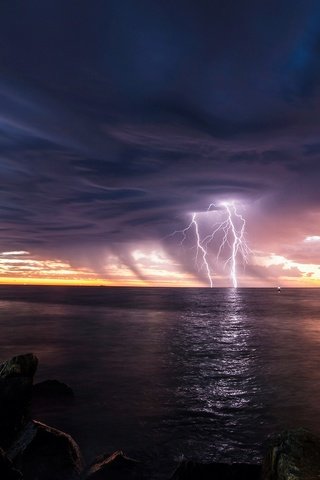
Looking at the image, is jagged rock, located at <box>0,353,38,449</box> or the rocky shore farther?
jagged rock, located at <box>0,353,38,449</box>

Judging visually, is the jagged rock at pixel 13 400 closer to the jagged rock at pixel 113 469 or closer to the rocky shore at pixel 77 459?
the rocky shore at pixel 77 459

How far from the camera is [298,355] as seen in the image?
31.3m

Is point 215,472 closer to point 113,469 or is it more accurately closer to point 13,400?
point 113,469

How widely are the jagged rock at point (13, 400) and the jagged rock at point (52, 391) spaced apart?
114 inches

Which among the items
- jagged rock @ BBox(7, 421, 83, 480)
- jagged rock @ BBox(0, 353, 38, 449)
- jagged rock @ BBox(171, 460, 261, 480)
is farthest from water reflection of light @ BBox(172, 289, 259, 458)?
jagged rock @ BBox(0, 353, 38, 449)

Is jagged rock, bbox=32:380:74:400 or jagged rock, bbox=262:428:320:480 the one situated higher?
jagged rock, bbox=262:428:320:480

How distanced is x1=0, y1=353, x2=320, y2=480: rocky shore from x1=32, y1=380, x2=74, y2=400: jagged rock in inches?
131

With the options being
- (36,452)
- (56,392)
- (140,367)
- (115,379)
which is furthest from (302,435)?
(140,367)

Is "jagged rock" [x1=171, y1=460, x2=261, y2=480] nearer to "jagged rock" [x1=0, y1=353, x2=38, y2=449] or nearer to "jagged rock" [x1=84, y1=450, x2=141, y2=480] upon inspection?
"jagged rock" [x1=84, y1=450, x2=141, y2=480]

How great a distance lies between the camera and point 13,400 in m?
13.4

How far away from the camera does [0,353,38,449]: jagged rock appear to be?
13133mm

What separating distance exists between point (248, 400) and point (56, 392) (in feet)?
30.1

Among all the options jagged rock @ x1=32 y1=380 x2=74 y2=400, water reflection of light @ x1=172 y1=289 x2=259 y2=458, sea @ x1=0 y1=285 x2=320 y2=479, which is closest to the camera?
sea @ x1=0 y1=285 x2=320 y2=479

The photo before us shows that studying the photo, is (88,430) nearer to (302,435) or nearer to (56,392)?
(56,392)
